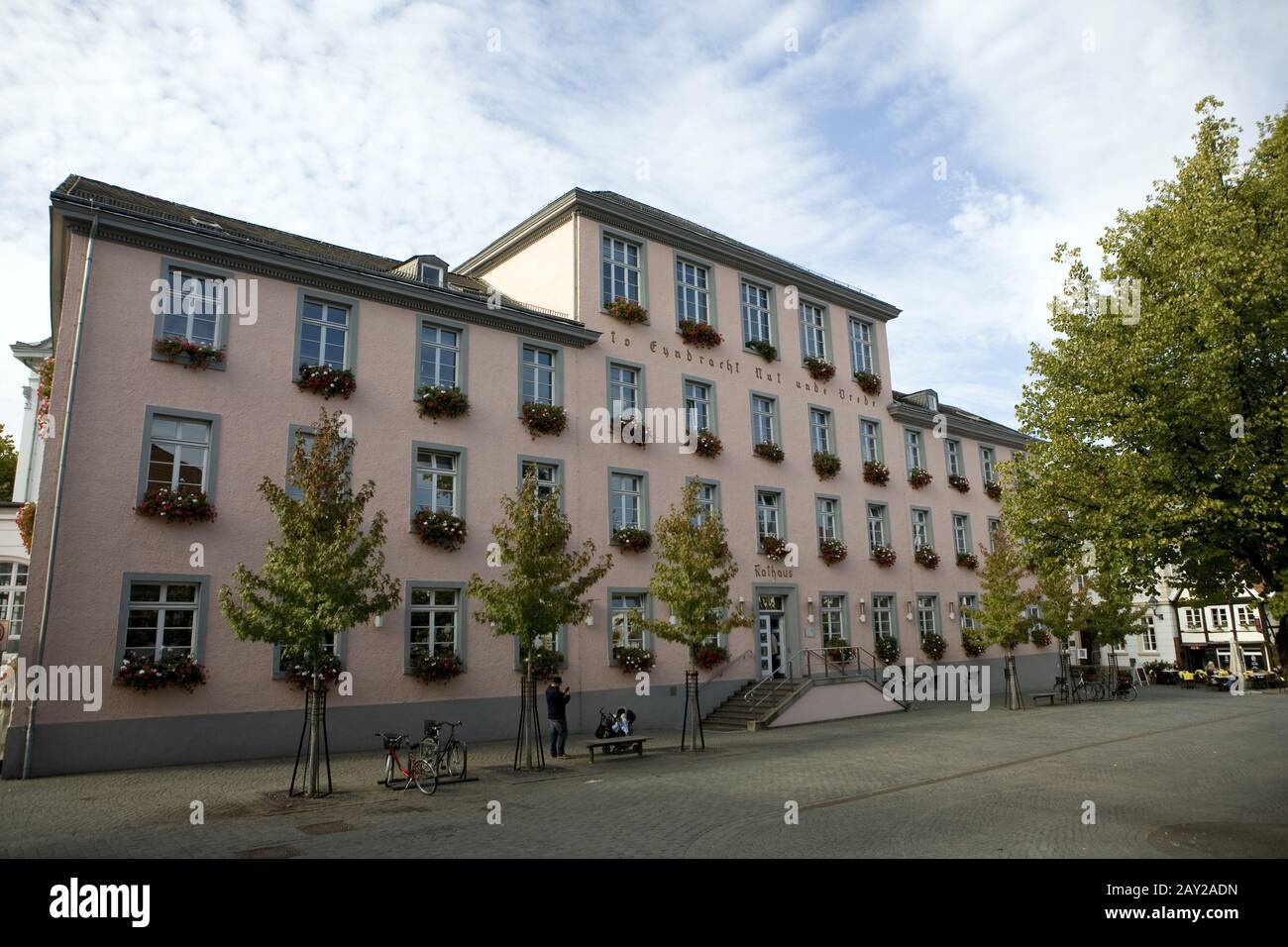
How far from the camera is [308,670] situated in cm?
1343

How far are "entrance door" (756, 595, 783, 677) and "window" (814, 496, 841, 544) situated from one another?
10.5ft

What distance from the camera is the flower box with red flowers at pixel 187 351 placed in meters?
16.9

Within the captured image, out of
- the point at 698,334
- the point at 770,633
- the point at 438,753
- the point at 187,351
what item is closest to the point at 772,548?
the point at 770,633

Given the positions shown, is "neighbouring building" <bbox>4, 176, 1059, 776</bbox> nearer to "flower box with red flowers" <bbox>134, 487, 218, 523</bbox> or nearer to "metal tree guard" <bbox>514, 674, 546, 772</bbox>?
"flower box with red flowers" <bbox>134, 487, 218, 523</bbox>

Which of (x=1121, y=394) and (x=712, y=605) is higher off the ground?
(x=1121, y=394)

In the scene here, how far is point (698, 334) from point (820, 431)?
6559 mm

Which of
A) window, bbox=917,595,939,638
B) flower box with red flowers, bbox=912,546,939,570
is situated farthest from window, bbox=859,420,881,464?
window, bbox=917,595,939,638

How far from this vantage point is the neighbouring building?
1591 cm

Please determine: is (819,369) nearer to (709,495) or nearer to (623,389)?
(709,495)

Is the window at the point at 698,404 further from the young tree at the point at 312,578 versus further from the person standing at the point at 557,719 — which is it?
the young tree at the point at 312,578
